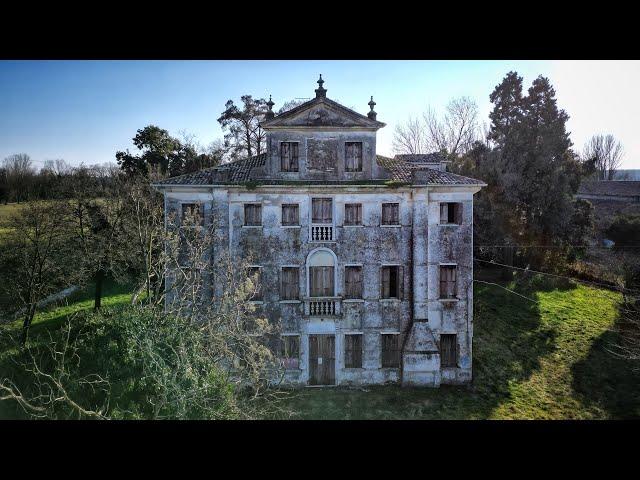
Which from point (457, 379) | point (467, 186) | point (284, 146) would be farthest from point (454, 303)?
point (284, 146)

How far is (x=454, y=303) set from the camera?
40.8 feet

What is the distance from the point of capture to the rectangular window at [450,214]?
12.4 m

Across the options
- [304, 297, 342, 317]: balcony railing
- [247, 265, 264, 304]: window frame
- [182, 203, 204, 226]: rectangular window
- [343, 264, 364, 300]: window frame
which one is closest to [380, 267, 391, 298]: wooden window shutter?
[343, 264, 364, 300]: window frame

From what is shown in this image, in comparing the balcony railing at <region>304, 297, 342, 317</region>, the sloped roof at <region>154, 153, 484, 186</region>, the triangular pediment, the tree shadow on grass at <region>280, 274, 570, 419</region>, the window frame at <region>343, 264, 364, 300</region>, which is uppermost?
the triangular pediment

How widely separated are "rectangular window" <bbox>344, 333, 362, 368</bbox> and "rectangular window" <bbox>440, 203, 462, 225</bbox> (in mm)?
4605

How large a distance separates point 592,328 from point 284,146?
45.0 ft

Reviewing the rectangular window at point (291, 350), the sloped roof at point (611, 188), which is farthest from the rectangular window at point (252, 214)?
the sloped roof at point (611, 188)

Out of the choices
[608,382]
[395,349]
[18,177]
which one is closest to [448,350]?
[395,349]

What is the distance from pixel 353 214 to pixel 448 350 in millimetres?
5350

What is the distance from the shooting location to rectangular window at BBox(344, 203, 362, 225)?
12211 mm

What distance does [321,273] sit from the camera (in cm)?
1224

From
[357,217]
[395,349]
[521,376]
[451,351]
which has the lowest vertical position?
[521,376]

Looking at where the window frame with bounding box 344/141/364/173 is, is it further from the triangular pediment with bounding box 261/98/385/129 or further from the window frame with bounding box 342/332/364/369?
the window frame with bounding box 342/332/364/369

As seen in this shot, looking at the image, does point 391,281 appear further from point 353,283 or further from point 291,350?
point 291,350
